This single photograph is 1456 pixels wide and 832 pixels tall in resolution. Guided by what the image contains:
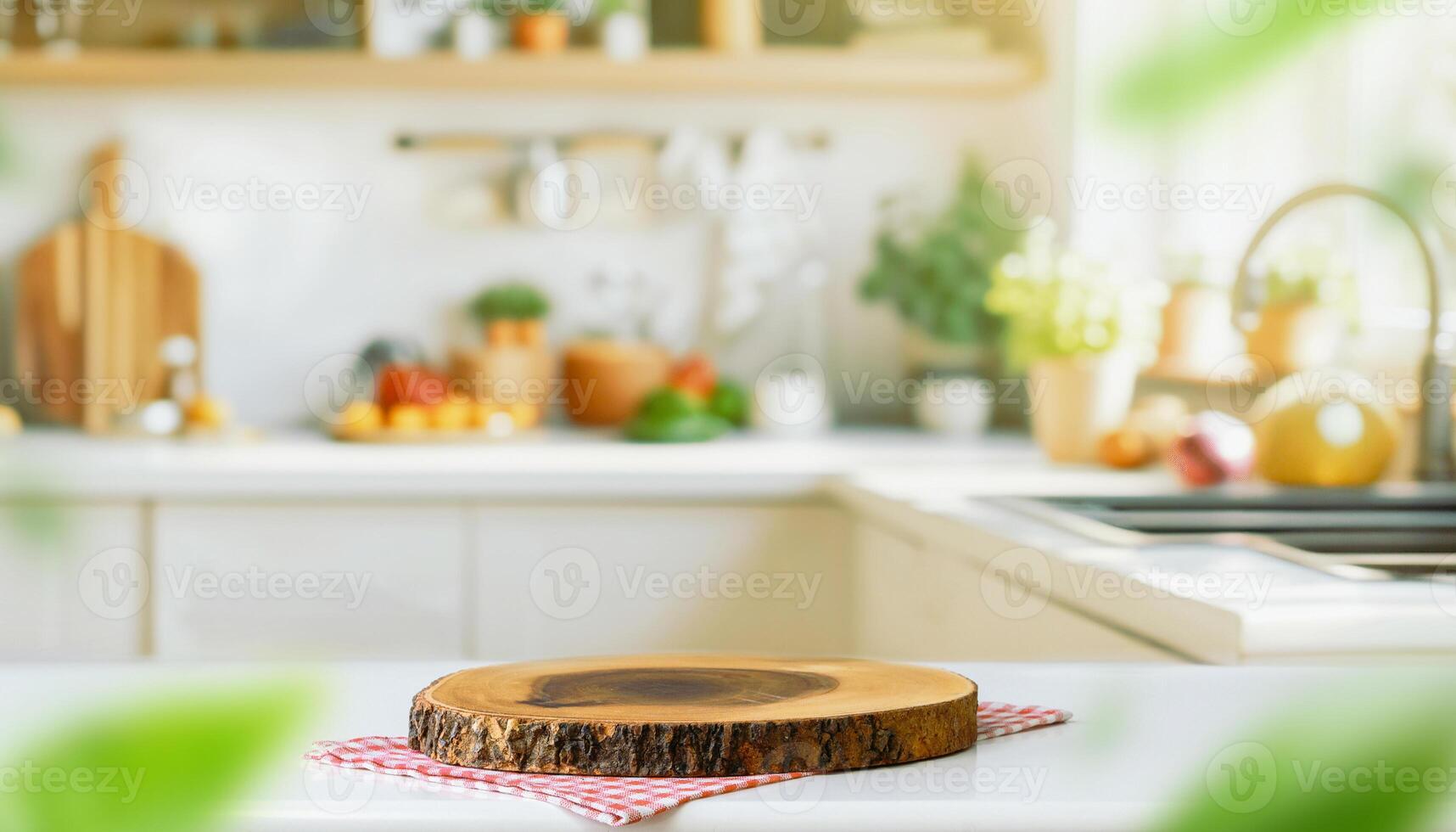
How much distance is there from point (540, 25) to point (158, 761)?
8.04 feet

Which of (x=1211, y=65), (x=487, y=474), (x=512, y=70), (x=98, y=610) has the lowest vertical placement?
(x=98, y=610)

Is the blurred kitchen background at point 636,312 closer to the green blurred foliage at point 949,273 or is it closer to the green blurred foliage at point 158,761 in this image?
the green blurred foliage at point 949,273

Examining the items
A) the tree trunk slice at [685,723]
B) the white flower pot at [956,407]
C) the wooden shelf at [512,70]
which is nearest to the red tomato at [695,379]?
the white flower pot at [956,407]

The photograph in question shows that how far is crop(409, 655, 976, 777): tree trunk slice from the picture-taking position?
48 cm

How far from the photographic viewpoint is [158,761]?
12 cm

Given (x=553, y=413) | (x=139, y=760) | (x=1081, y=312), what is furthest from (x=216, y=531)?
(x=139, y=760)

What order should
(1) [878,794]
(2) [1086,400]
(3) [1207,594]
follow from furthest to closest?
1. (2) [1086,400]
2. (3) [1207,594]
3. (1) [878,794]

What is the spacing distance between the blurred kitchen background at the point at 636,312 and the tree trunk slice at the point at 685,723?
90cm

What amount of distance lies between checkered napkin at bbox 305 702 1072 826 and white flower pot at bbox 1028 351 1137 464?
5.26ft

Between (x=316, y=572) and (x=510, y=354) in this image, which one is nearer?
(x=316, y=572)

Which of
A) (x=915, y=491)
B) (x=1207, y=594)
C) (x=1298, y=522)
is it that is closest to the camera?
(x=1207, y=594)

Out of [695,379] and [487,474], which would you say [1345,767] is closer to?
[487,474]

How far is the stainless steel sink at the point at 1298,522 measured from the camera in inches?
44.3

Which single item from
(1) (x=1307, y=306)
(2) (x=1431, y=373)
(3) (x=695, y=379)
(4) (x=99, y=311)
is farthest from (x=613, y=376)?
(2) (x=1431, y=373)
